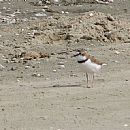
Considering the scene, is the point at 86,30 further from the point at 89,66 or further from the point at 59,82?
the point at 89,66

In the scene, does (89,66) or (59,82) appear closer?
(89,66)

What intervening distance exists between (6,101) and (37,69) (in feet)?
9.11

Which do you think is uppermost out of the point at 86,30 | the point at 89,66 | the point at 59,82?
the point at 89,66

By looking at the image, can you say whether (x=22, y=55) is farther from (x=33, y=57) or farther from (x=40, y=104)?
(x=40, y=104)

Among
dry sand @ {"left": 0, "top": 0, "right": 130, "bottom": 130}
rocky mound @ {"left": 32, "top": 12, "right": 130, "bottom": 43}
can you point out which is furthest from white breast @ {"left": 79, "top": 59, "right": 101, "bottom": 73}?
rocky mound @ {"left": 32, "top": 12, "right": 130, "bottom": 43}

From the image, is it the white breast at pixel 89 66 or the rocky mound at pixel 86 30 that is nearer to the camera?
the white breast at pixel 89 66

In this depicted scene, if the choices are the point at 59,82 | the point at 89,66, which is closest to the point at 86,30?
the point at 59,82

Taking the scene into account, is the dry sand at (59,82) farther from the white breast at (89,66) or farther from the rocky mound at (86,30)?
the white breast at (89,66)

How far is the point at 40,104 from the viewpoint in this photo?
924cm

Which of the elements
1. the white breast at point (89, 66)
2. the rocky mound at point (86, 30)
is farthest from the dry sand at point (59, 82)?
the white breast at point (89, 66)

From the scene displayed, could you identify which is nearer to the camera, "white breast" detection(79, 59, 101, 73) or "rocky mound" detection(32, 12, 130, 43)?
"white breast" detection(79, 59, 101, 73)

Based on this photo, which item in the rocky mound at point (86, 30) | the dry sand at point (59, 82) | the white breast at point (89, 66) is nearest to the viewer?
the dry sand at point (59, 82)

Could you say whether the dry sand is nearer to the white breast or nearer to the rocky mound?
the rocky mound

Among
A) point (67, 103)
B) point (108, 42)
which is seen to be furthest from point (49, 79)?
point (108, 42)
